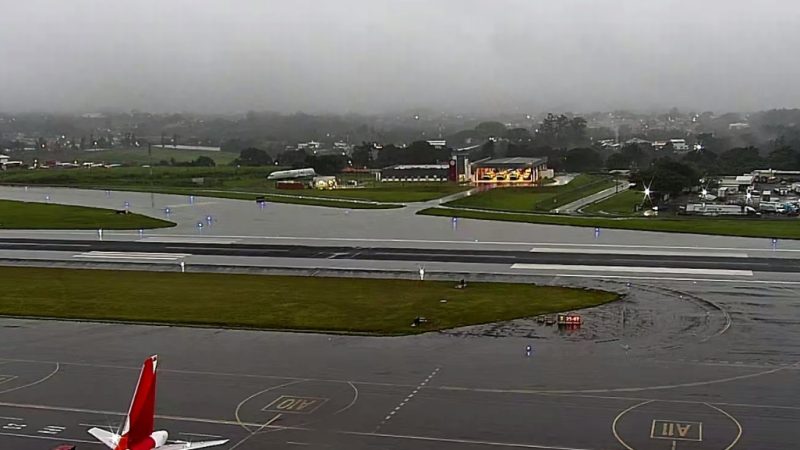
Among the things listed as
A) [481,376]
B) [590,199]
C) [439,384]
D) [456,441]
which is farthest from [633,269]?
[590,199]

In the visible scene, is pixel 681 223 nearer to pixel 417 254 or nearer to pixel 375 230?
pixel 375 230

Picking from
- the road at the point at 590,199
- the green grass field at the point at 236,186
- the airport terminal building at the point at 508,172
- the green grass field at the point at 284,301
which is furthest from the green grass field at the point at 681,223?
the airport terminal building at the point at 508,172

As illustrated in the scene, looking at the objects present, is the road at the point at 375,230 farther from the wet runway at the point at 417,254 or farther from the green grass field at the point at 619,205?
the green grass field at the point at 619,205

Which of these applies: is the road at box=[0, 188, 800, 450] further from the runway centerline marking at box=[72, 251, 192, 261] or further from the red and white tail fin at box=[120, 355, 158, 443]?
the runway centerline marking at box=[72, 251, 192, 261]

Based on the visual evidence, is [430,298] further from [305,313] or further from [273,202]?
[273,202]

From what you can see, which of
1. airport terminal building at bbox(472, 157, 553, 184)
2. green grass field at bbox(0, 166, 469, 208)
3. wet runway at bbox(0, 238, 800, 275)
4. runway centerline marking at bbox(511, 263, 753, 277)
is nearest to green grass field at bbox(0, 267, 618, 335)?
runway centerline marking at bbox(511, 263, 753, 277)

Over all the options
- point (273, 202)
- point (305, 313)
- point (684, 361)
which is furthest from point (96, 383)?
point (273, 202)
